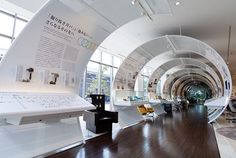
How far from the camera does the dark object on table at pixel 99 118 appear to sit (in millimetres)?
5023

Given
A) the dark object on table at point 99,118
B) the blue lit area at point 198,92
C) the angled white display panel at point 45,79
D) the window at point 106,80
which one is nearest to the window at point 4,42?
the angled white display panel at point 45,79

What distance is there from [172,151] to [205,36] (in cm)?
515

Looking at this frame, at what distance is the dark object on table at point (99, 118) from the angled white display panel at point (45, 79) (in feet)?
2.87

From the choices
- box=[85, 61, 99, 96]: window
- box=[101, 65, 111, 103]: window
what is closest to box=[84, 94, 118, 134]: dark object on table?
box=[85, 61, 99, 96]: window

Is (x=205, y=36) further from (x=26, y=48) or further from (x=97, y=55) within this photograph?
(x=26, y=48)

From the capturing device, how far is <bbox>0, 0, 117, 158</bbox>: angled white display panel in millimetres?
2791

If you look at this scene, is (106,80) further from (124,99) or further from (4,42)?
(4,42)

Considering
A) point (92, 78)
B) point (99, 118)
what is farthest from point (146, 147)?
point (92, 78)

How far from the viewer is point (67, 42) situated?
3643 millimetres

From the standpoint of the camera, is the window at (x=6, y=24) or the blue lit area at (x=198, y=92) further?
the blue lit area at (x=198, y=92)

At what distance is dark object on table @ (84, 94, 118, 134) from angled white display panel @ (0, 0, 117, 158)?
2.87 ft

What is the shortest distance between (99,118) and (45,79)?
2.25m

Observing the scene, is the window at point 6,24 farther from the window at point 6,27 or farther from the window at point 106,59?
the window at point 106,59

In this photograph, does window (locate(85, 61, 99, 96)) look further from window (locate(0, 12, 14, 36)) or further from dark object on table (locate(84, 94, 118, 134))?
window (locate(0, 12, 14, 36))
